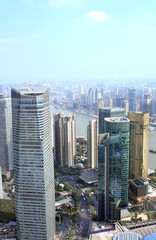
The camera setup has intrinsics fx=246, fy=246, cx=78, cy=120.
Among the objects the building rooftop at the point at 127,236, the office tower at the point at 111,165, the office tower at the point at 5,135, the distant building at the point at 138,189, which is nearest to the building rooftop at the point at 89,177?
the distant building at the point at 138,189

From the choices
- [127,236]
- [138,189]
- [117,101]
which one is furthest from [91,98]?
[127,236]

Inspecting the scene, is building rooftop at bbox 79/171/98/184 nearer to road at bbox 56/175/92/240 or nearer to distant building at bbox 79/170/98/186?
distant building at bbox 79/170/98/186

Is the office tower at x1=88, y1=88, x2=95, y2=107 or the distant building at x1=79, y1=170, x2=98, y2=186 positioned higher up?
the office tower at x1=88, y1=88, x2=95, y2=107

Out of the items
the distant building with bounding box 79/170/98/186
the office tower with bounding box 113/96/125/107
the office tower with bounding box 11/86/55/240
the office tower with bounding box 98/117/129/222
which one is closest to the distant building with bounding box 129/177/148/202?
the office tower with bounding box 98/117/129/222

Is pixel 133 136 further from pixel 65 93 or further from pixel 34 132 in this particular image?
pixel 65 93

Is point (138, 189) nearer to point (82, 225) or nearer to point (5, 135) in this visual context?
point (82, 225)
